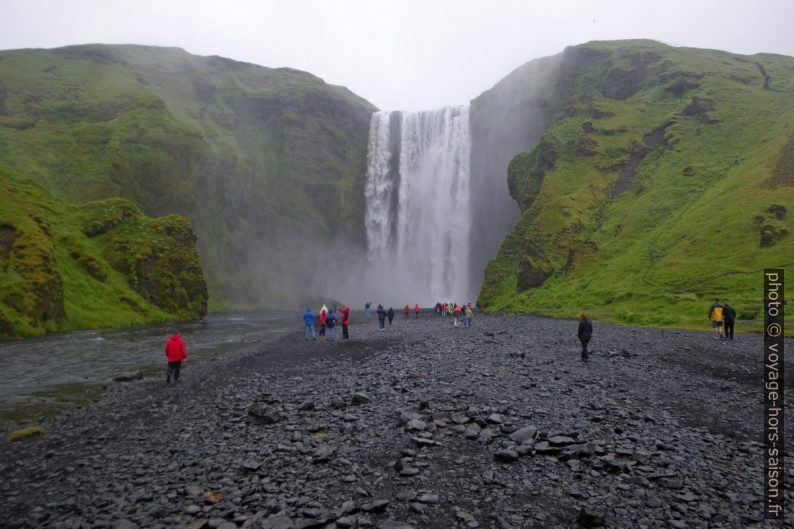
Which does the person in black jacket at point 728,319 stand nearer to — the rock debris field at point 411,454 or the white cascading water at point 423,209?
the rock debris field at point 411,454

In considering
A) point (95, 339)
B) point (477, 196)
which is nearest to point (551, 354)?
point (95, 339)

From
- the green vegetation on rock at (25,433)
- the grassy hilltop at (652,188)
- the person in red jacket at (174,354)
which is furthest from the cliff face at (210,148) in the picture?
the green vegetation on rock at (25,433)

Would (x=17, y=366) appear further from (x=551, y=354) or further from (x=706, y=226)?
(x=706, y=226)

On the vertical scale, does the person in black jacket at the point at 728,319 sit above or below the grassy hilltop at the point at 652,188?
below

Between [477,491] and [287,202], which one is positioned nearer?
[477,491]

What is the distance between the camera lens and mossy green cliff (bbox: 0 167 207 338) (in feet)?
127

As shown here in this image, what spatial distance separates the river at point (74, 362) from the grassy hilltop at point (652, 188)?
31345 millimetres

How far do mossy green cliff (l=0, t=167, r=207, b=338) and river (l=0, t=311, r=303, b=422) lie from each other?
373 centimetres

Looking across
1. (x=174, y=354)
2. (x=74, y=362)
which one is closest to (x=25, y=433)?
(x=174, y=354)

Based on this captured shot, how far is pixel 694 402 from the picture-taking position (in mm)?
12461

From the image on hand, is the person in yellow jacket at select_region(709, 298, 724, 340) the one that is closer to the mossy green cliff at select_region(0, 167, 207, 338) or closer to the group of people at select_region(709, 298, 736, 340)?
the group of people at select_region(709, 298, 736, 340)

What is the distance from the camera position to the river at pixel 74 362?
53.3 ft

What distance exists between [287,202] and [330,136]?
68.9ft

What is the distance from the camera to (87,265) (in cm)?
5250
